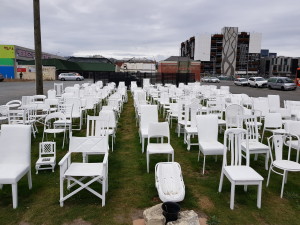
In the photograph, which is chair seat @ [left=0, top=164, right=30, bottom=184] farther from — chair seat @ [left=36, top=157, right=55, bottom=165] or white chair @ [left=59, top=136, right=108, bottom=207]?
chair seat @ [left=36, top=157, right=55, bottom=165]

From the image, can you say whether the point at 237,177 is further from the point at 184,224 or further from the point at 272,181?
the point at 272,181

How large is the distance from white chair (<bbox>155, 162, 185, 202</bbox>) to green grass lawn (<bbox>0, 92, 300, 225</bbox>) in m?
0.25

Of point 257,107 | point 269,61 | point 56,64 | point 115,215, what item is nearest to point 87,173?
point 115,215

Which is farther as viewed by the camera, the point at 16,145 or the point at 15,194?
the point at 16,145

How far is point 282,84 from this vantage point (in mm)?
26953

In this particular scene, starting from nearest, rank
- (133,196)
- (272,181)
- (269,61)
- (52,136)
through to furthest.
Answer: (133,196), (272,181), (52,136), (269,61)

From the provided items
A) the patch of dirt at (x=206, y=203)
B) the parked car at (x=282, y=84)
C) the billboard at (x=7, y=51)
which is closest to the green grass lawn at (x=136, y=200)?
the patch of dirt at (x=206, y=203)

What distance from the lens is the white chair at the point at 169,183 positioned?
11.5ft

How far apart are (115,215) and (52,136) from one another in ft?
15.0

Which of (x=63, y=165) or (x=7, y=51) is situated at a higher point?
(x=7, y=51)

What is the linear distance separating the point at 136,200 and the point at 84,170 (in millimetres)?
897

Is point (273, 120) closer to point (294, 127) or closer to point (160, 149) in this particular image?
point (294, 127)

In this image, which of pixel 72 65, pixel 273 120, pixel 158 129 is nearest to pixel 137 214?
pixel 158 129

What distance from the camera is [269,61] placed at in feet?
273
